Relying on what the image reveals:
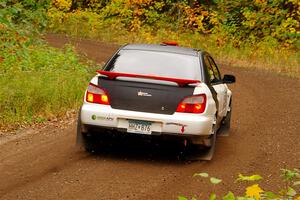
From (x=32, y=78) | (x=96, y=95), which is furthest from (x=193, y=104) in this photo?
(x=32, y=78)

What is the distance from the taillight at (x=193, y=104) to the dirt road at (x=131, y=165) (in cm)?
79

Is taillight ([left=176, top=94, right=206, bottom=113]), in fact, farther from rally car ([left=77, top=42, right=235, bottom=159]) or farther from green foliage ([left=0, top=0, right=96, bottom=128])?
green foliage ([left=0, top=0, right=96, bottom=128])

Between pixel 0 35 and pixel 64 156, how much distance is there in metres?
7.66

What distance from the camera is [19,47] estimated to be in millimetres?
16625

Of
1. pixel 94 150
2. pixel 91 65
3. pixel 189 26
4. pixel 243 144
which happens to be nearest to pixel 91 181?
pixel 94 150

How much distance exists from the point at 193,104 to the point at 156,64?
1.01 metres

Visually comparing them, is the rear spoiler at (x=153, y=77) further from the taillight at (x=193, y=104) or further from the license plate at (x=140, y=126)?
the license plate at (x=140, y=126)

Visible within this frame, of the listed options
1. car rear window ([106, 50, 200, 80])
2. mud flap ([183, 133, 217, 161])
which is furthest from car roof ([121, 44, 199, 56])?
mud flap ([183, 133, 217, 161])

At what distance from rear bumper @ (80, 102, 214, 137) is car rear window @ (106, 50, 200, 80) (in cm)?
79

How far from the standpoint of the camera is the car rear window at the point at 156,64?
9320mm

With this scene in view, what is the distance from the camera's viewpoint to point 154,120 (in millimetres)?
8641

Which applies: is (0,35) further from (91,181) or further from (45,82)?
(91,181)

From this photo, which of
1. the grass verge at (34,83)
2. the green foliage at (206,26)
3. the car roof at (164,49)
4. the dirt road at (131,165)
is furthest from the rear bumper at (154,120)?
the green foliage at (206,26)

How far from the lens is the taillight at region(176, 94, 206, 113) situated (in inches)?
343
